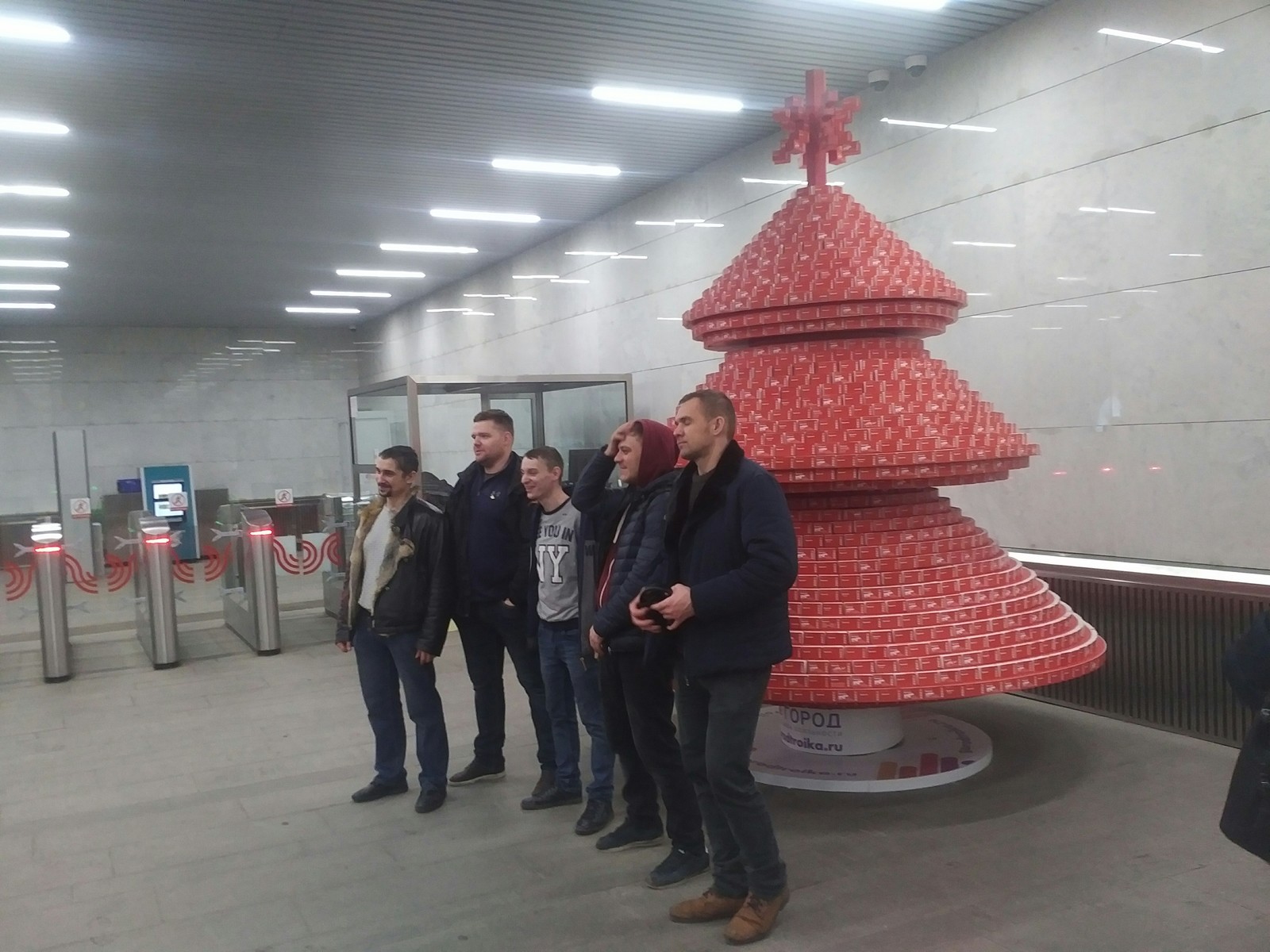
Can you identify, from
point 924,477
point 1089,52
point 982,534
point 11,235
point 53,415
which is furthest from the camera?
point 53,415

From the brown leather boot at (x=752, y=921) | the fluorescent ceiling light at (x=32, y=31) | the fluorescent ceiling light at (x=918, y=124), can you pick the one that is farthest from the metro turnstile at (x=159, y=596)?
the fluorescent ceiling light at (x=918, y=124)

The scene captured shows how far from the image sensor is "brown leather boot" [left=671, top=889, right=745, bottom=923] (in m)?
3.68

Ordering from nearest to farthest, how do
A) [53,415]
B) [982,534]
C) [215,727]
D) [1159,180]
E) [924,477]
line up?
[924,477], [982,534], [1159,180], [215,727], [53,415]

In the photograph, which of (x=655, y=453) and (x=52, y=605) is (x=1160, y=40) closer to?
(x=655, y=453)

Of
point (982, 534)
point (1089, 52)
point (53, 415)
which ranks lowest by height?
point (982, 534)

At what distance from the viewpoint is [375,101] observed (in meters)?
8.05

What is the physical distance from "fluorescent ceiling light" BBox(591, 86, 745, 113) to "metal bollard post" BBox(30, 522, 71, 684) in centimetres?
594

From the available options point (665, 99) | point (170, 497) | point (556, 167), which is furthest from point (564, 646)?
point (170, 497)

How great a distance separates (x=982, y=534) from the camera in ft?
17.0

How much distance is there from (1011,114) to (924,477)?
11.6ft

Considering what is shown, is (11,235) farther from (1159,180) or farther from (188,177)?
(1159,180)

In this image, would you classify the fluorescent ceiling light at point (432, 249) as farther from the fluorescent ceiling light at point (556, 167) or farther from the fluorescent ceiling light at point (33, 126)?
A: the fluorescent ceiling light at point (33, 126)

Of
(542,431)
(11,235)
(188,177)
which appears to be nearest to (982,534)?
(542,431)

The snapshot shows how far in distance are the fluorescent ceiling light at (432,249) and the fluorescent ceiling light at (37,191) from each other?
4127 mm
